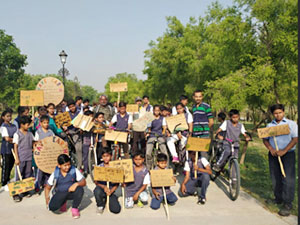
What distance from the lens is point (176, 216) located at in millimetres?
4324

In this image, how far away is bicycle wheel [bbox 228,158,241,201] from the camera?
4.82m

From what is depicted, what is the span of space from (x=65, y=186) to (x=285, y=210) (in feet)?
12.4

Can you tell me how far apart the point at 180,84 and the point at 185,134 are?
18.0 metres

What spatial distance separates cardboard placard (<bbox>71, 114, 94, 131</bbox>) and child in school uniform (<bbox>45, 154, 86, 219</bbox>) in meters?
1.89

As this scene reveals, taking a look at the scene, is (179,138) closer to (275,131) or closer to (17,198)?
(275,131)

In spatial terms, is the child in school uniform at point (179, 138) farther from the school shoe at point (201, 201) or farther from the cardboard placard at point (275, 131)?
the cardboard placard at point (275, 131)

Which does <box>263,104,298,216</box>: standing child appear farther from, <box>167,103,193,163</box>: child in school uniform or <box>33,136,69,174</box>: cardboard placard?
<box>33,136,69,174</box>: cardboard placard

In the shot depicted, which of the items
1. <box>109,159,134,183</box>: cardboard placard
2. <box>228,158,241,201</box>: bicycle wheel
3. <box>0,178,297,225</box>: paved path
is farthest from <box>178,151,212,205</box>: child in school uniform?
<box>109,159,134,183</box>: cardboard placard

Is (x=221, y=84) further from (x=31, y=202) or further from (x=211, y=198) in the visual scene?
(x=31, y=202)

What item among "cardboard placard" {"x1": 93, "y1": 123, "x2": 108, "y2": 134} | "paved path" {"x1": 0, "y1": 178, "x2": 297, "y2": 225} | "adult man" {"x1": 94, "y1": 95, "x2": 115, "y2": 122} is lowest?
"paved path" {"x1": 0, "y1": 178, "x2": 297, "y2": 225}

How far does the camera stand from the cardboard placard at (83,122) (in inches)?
248

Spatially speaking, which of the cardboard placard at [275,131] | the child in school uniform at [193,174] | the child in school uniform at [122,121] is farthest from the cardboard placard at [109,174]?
the cardboard placard at [275,131]

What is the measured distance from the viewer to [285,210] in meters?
4.32

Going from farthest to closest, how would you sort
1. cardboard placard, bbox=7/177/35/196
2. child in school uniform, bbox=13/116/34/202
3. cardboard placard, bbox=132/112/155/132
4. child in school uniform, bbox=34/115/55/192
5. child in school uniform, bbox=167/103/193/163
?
cardboard placard, bbox=132/112/155/132 < child in school uniform, bbox=167/103/193/163 < child in school uniform, bbox=34/115/55/192 < child in school uniform, bbox=13/116/34/202 < cardboard placard, bbox=7/177/35/196
